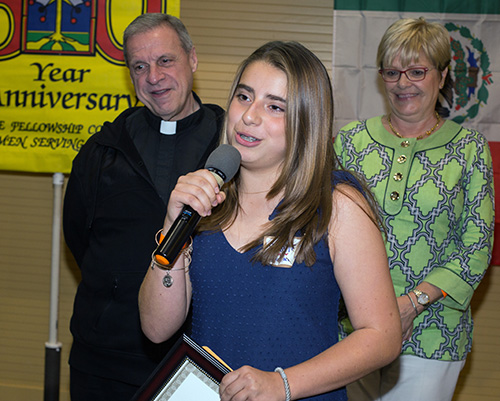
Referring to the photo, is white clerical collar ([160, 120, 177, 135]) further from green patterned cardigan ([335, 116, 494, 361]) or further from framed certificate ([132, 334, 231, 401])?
framed certificate ([132, 334, 231, 401])

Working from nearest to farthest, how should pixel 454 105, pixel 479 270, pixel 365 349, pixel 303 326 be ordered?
1. pixel 365 349
2. pixel 303 326
3. pixel 479 270
4. pixel 454 105

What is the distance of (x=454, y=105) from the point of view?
3742 mm

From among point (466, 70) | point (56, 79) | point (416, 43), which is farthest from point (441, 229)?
point (56, 79)

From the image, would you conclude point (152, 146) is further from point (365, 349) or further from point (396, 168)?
point (365, 349)

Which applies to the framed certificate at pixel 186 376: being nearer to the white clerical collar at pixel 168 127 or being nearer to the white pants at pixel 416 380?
the white pants at pixel 416 380

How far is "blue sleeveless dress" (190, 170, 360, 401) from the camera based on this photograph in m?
1.43

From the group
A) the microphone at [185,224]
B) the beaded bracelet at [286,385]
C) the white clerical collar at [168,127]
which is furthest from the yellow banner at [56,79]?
the beaded bracelet at [286,385]

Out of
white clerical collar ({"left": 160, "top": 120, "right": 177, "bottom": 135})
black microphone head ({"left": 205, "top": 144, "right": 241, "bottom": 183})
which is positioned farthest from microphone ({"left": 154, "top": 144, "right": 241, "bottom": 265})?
white clerical collar ({"left": 160, "top": 120, "right": 177, "bottom": 135})

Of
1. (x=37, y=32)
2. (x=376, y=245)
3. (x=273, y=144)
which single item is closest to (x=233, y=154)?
(x=273, y=144)

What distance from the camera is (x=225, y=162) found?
142 centimetres

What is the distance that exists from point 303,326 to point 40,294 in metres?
3.14

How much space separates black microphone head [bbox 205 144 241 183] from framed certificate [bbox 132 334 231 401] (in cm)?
37

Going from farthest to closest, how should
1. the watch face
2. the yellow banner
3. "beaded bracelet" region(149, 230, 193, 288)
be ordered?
the yellow banner, the watch face, "beaded bracelet" region(149, 230, 193, 288)

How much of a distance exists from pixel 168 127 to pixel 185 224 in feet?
4.75
